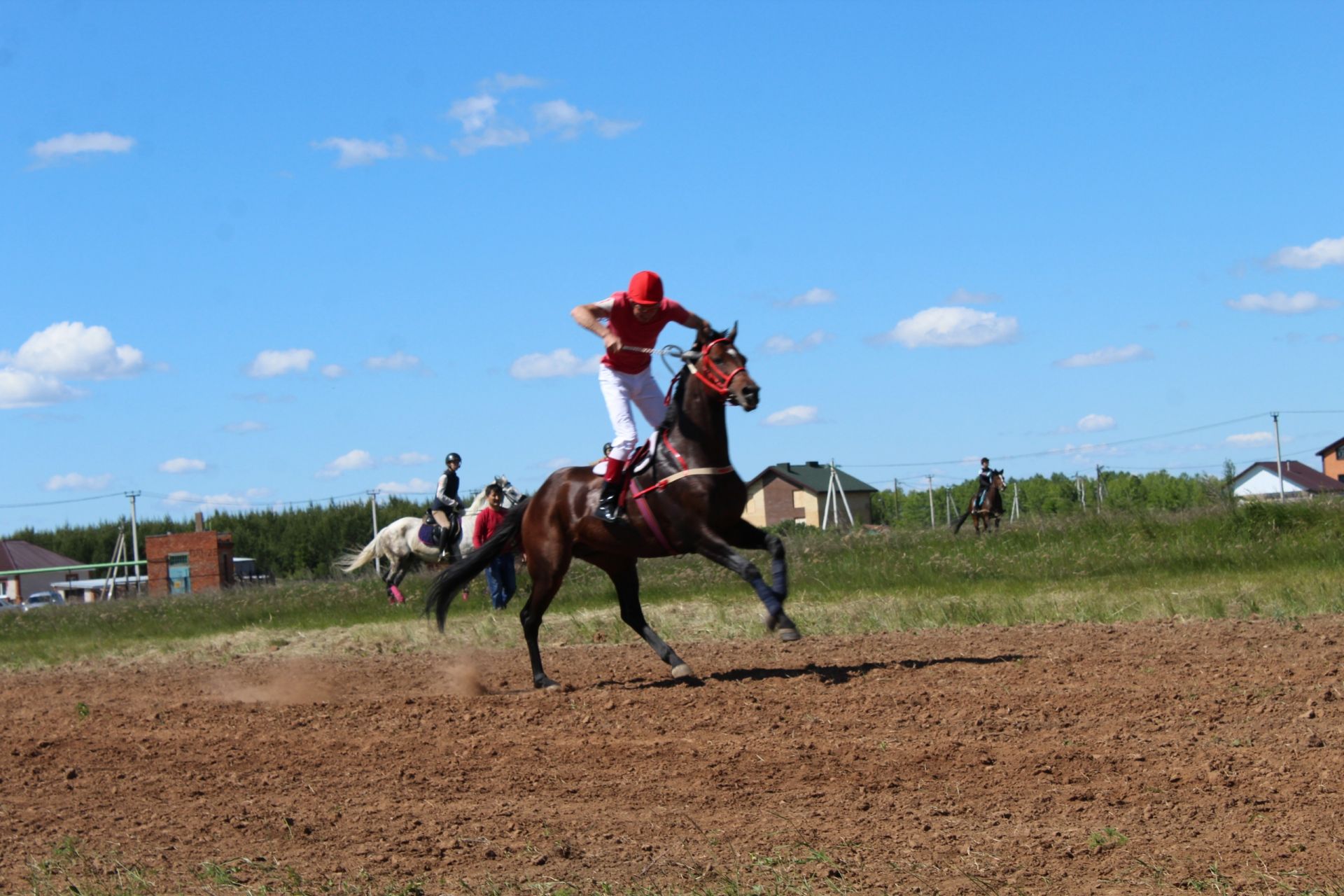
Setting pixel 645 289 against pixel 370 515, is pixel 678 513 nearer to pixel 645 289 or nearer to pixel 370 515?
pixel 645 289

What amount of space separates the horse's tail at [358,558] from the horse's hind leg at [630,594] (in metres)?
15.7

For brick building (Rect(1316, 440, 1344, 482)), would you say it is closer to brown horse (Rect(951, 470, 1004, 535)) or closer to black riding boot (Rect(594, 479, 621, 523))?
brown horse (Rect(951, 470, 1004, 535))

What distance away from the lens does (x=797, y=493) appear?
7894 centimetres

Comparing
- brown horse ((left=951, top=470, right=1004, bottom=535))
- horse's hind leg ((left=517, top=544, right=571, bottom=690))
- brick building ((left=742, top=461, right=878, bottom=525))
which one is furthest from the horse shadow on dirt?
brick building ((left=742, top=461, right=878, bottom=525))

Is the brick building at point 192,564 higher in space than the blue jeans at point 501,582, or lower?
higher

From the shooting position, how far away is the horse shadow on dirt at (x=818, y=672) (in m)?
9.49

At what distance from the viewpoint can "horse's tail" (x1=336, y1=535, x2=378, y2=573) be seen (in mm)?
25861

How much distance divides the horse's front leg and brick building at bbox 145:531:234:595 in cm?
3246

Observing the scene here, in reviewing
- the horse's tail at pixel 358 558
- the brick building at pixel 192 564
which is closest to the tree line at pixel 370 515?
the brick building at pixel 192 564

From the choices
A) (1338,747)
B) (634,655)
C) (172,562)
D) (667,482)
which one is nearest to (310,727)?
(667,482)

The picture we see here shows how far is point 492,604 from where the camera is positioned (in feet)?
60.5

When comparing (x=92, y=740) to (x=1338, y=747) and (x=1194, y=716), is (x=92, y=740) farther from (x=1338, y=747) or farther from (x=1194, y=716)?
(x=1338, y=747)

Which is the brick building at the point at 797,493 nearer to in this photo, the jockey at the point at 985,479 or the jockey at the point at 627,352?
the jockey at the point at 985,479

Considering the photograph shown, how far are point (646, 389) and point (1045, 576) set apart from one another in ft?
31.5
